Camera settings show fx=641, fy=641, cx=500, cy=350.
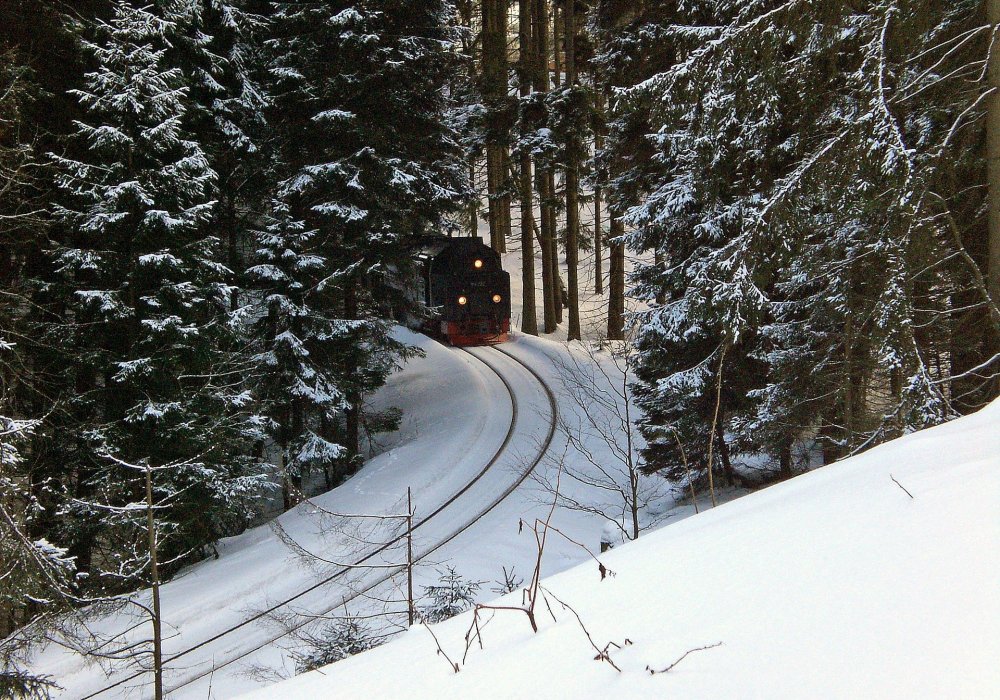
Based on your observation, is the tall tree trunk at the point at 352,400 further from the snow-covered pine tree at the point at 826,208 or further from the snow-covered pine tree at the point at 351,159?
the snow-covered pine tree at the point at 826,208

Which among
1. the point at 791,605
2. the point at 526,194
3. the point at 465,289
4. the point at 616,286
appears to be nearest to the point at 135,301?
the point at 791,605

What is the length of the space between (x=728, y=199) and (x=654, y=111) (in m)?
4.46

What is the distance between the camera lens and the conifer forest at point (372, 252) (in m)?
6.92

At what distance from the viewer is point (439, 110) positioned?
18.3 metres

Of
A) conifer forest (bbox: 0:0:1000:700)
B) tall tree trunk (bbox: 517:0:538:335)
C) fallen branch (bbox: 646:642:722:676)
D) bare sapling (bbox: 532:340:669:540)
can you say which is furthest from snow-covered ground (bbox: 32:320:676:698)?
tall tree trunk (bbox: 517:0:538:335)

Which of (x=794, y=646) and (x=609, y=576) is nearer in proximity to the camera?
(x=794, y=646)

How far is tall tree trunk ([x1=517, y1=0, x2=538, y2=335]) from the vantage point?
23828 millimetres

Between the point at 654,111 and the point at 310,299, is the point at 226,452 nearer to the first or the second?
the point at 310,299

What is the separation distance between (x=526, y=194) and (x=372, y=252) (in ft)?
29.5

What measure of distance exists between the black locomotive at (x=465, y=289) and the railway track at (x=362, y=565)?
9.67 ft

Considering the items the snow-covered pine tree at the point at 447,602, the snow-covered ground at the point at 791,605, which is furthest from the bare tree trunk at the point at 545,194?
the snow-covered ground at the point at 791,605

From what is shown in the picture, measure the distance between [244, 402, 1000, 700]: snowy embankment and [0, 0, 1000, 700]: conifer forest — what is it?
3.36m

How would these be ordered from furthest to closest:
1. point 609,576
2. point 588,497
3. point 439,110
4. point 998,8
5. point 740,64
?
point 439,110 < point 588,497 < point 740,64 < point 998,8 < point 609,576

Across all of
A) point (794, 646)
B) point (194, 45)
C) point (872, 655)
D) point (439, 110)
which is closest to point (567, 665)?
point (794, 646)
